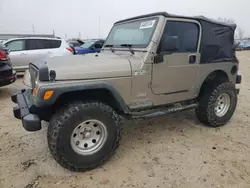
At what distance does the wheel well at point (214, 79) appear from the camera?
4062mm

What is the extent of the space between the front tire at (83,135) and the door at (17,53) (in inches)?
281

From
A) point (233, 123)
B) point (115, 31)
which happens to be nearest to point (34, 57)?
point (115, 31)

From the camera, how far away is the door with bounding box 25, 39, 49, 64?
29.0ft

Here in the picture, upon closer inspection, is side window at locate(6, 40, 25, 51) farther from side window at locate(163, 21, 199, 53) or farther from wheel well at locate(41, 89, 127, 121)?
side window at locate(163, 21, 199, 53)

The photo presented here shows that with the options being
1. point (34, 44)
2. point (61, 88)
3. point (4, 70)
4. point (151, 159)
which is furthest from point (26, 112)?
point (34, 44)

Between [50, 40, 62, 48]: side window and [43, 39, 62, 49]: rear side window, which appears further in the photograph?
[50, 40, 62, 48]: side window

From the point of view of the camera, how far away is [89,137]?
2.80 m

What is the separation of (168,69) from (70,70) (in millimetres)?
1494

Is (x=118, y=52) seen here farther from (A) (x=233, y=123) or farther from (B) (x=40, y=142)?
(A) (x=233, y=123)

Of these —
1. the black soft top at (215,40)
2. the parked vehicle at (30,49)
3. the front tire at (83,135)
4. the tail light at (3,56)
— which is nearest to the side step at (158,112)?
the front tire at (83,135)

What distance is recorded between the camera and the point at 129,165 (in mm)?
2918

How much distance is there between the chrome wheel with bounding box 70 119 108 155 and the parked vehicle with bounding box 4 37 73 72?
6833 mm

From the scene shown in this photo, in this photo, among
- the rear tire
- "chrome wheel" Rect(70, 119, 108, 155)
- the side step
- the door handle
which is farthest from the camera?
the rear tire

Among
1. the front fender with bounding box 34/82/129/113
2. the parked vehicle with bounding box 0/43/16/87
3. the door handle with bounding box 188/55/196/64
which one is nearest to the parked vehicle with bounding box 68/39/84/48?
the parked vehicle with bounding box 0/43/16/87
